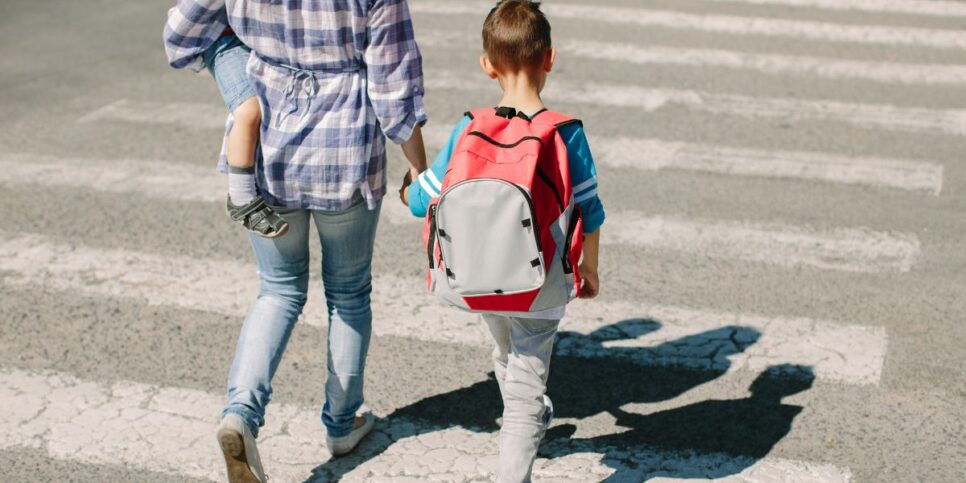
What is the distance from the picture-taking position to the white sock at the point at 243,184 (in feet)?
12.3

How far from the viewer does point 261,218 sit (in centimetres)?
375

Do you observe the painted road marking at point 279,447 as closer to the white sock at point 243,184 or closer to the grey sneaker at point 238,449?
the grey sneaker at point 238,449

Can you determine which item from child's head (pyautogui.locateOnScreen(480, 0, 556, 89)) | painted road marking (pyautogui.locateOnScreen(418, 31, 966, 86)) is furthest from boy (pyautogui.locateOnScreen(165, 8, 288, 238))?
painted road marking (pyautogui.locateOnScreen(418, 31, 966, 86))

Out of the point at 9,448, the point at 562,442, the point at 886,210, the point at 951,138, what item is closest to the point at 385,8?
the point at 562,442

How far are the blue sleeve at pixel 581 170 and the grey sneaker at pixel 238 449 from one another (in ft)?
3.94

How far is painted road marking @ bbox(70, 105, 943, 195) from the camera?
22.7 ft

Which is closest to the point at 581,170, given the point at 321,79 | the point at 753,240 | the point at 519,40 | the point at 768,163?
the point at 519,40

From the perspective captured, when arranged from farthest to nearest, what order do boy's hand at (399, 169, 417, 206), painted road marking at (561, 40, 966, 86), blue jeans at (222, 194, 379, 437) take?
painted road marking at (561, 40, 966, 86) → blue jeans at (222, 194, 379, 437) → boy's hand at (399, 169, 417, 206)

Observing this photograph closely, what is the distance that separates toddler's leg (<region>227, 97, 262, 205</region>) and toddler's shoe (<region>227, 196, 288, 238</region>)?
3 cm

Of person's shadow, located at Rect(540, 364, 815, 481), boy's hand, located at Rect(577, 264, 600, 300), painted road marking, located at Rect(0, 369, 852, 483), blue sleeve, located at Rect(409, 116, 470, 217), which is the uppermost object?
blue sleeve, located at Rect(409, 116, 470, 217)

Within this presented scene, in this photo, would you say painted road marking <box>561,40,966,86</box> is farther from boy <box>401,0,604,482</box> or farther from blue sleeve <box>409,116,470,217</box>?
blue sleeve <box>409,116,470,217</box>

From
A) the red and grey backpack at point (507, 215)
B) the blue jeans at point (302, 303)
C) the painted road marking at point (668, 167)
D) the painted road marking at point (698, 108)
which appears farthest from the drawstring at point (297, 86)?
the painted road marking at point (698, 108)

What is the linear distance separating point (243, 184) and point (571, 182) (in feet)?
3.35

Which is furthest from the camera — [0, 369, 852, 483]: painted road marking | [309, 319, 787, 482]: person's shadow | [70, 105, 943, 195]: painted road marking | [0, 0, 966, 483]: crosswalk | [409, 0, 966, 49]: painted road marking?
[409, 0, 966, 49]: painted road marking
